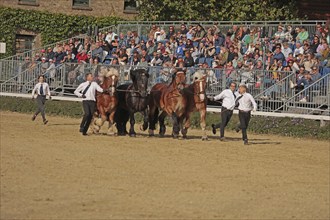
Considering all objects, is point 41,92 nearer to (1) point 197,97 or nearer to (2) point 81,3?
A: (1) point 197,97

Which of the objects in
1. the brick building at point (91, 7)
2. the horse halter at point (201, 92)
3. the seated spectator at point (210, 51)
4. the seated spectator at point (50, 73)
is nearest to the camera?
the horse halter at point (201, 92)

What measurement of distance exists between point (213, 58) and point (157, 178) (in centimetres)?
Answer: 1778

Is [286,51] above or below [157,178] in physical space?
above

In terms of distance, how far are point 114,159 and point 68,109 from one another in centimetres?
1728

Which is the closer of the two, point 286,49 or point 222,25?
point 286,49

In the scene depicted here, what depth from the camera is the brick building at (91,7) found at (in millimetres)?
55594

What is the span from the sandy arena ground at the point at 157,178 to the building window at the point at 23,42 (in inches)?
930

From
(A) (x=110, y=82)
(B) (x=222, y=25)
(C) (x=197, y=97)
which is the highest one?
(B) (x=222, y=25)

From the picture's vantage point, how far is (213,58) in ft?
128

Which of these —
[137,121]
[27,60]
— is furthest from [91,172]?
[27,60]

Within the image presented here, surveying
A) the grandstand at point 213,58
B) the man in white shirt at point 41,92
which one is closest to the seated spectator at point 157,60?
the grandstand at point 213,58

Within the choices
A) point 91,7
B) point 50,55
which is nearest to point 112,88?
point 50,55

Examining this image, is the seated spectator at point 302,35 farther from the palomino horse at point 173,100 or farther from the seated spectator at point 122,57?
the seated spectator at point 122,57

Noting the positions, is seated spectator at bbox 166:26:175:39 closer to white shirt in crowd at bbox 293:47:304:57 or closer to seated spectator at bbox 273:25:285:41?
seated spectator at bbox 273:25:285:41
